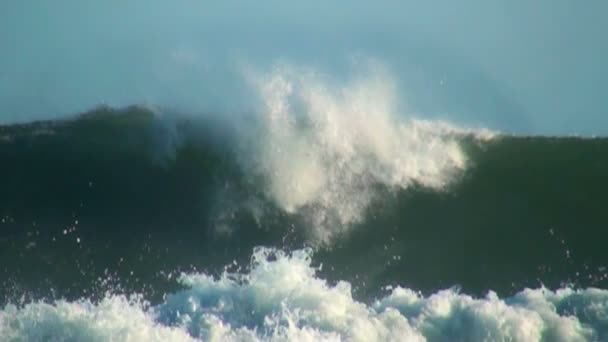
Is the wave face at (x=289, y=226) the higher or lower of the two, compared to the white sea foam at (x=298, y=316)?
higher

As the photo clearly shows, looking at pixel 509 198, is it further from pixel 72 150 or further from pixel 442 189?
pixel 72 150

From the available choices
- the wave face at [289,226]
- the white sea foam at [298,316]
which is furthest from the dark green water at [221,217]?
the white sea foam at [298,316]

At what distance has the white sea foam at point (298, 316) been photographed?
25.5ft

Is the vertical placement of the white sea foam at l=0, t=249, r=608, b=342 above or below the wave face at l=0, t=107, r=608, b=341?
below

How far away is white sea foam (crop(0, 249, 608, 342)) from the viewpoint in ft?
25.5

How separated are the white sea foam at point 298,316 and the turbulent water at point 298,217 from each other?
1.7 inches

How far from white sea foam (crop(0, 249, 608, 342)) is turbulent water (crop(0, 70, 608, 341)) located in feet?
0.14

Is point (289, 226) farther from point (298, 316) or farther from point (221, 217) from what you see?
point (298, 316)

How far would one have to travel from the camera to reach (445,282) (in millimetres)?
10273

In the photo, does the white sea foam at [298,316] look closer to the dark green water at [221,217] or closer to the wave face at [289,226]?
the wave face at [289,226]

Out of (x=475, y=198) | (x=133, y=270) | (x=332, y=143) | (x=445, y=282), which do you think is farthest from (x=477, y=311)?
(x=133, y=270)

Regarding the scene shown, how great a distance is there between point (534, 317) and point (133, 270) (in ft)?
19.1

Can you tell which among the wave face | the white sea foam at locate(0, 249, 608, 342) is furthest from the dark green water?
the white sea foam at locate(0, 249, 608, 342)

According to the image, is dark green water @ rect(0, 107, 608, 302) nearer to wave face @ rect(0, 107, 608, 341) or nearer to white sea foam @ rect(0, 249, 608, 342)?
wave face @ rect(0, 107, 608, 341)
